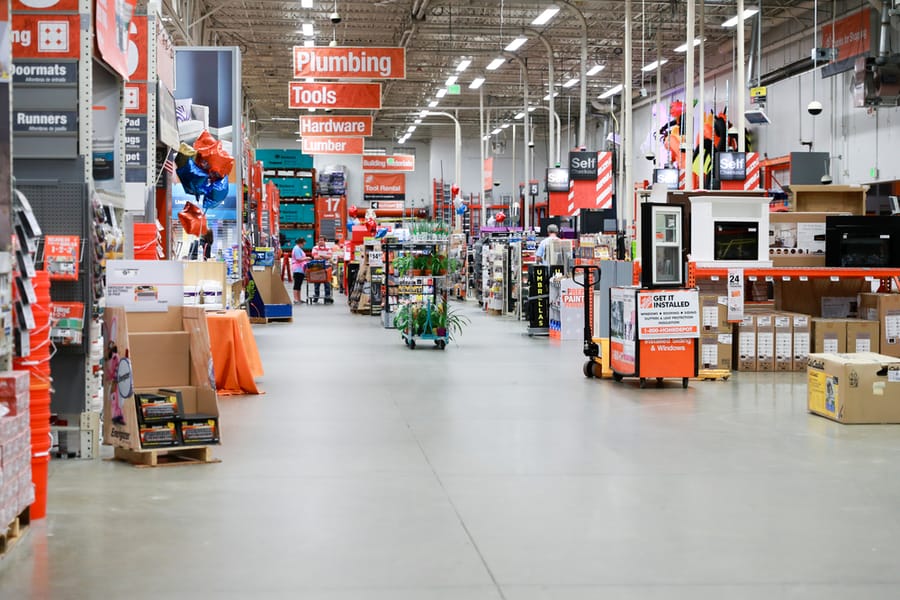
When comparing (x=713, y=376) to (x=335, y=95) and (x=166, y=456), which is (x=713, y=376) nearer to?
(x=166, y=456)

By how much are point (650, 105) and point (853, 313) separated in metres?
22.2

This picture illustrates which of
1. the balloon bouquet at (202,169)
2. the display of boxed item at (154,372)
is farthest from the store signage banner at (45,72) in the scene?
the balloon bouquet at (202,169)

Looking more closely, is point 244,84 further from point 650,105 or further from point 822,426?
point 822,426

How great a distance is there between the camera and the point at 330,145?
20969 millimetres

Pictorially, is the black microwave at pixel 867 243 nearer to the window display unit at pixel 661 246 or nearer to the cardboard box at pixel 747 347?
the cardboard box at pixel 747 347

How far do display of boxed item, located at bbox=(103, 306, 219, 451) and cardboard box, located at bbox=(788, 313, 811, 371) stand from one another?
6662 millimetres

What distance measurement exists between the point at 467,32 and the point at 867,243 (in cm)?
1535

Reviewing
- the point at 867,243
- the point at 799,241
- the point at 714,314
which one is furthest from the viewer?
the point at 799,241

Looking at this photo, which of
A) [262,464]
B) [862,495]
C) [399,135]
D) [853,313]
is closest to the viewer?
[862,495]

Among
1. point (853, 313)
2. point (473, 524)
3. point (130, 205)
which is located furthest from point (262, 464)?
point (853, 313)

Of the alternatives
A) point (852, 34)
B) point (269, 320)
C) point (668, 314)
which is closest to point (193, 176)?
point (668, 314)

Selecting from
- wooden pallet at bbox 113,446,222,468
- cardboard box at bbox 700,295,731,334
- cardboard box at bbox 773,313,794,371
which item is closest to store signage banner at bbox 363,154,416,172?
A: cardboard box at bbox 700,295,731,334

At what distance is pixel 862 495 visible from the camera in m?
5.29

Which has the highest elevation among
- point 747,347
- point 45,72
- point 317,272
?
point 45,72
